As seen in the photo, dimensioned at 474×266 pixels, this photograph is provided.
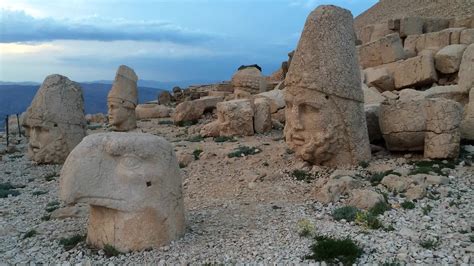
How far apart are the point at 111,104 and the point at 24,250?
35.4 feet

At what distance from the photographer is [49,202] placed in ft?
28.5

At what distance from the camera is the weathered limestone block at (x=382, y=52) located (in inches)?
672

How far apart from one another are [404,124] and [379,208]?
A: 297cm

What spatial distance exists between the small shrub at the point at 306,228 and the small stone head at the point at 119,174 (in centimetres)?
163

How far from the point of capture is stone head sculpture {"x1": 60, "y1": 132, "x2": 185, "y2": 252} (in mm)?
5555

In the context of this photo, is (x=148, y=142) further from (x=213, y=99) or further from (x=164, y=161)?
(x=213, y=99)

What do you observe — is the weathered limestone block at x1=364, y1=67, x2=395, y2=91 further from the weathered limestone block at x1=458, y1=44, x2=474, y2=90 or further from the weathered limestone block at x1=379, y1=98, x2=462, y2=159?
the weathered limestone block at x1=379, y1=98, x2=462, y2=159

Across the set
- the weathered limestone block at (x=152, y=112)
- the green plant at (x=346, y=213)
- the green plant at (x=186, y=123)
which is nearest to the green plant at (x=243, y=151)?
the green plant at (x=346, y=213)

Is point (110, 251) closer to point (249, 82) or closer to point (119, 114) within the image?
point (119, 114)

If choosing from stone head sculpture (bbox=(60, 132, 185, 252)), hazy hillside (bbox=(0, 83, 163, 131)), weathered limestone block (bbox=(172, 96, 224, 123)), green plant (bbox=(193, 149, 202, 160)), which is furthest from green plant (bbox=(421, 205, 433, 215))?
hazy hillside (bbox=(0, 83, 163, 131))

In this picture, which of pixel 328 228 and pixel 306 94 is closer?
pixel 328 228

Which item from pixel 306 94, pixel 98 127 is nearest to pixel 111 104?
pixel 98 127

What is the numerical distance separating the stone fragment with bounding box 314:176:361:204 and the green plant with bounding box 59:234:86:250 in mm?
3504

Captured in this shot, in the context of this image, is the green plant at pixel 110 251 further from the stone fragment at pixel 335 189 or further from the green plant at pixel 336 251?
the stone fragment at pixel 335 189
